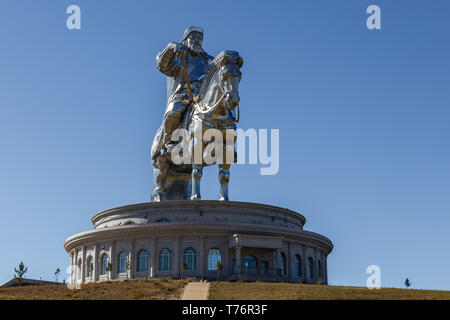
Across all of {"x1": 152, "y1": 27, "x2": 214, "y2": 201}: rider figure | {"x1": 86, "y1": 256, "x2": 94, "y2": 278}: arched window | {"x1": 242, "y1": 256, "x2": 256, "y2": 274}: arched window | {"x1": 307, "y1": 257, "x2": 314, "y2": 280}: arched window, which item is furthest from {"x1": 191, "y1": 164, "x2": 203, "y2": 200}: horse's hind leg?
{"x1": 307, "y1": 257, "x2": 314, "y2": 280}: arched window

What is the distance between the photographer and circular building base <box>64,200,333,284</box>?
Answer: 151 feet

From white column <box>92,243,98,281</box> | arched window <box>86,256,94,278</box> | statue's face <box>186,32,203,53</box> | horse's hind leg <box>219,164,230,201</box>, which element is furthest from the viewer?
statue's face <box>186,32,203,53</box>

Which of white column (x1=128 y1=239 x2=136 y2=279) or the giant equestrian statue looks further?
the giant equestrian statue

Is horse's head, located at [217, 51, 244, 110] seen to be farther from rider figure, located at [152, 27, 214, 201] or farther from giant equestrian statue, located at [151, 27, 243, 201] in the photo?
rider figure, located at [152, 27, 214, 201]

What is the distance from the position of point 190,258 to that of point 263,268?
4843mm

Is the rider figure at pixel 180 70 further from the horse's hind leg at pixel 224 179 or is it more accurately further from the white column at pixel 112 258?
the white column at pixel 112 258

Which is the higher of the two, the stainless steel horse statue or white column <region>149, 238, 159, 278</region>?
the stainless steel horse statue

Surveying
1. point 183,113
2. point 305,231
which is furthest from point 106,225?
point 305,231

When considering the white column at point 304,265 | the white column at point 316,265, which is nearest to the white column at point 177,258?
the white column at point 304,265

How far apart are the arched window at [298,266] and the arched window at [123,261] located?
11.6 m

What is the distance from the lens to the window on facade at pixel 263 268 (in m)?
45.9

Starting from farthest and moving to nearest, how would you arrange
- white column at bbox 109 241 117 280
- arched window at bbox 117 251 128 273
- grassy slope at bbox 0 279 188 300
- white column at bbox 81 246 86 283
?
white column at bbox 81 246 86 283
white column at bbox 109 241 117 280
arched window at bbox 117 251 128 273
grassy slope at bbox 0 279 188 300

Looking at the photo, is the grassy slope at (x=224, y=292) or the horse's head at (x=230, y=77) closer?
the grassy slope at (x=224, y=292)
